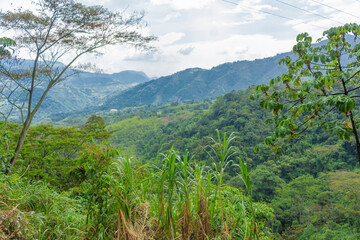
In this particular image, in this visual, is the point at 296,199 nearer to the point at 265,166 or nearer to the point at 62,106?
the point at 265,166

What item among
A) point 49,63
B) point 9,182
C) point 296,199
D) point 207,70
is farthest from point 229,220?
point 207,70

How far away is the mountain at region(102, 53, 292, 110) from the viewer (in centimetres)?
12331

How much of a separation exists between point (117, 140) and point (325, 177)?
112ft

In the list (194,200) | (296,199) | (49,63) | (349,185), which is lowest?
(296,199)

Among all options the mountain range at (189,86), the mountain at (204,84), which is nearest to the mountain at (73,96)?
the mountain range at (189,86)

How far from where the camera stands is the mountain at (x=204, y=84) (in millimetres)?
123312

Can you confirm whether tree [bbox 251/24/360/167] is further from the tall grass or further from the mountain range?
the mountain range

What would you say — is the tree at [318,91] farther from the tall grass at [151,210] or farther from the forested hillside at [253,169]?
the tall grass at [151,210]

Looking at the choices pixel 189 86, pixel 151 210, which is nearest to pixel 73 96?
pixel 189 86

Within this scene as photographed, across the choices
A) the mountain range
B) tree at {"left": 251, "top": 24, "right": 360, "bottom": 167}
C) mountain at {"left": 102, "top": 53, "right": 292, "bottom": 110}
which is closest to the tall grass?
tree at {"left": 251, "top": 24, "right": 360, "bottom": 167}

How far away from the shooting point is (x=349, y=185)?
52.1 ft

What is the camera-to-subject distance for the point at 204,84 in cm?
13225

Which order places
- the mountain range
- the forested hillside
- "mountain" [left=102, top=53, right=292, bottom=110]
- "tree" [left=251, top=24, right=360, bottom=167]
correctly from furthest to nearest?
"mountain" [left=102, top=53, right=292, bottom=110] → the mountain range → the forested hillside → "tree" [left=251, top=24, right=360, bottom=167]

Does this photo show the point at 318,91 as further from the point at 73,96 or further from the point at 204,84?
the point at 204,84
